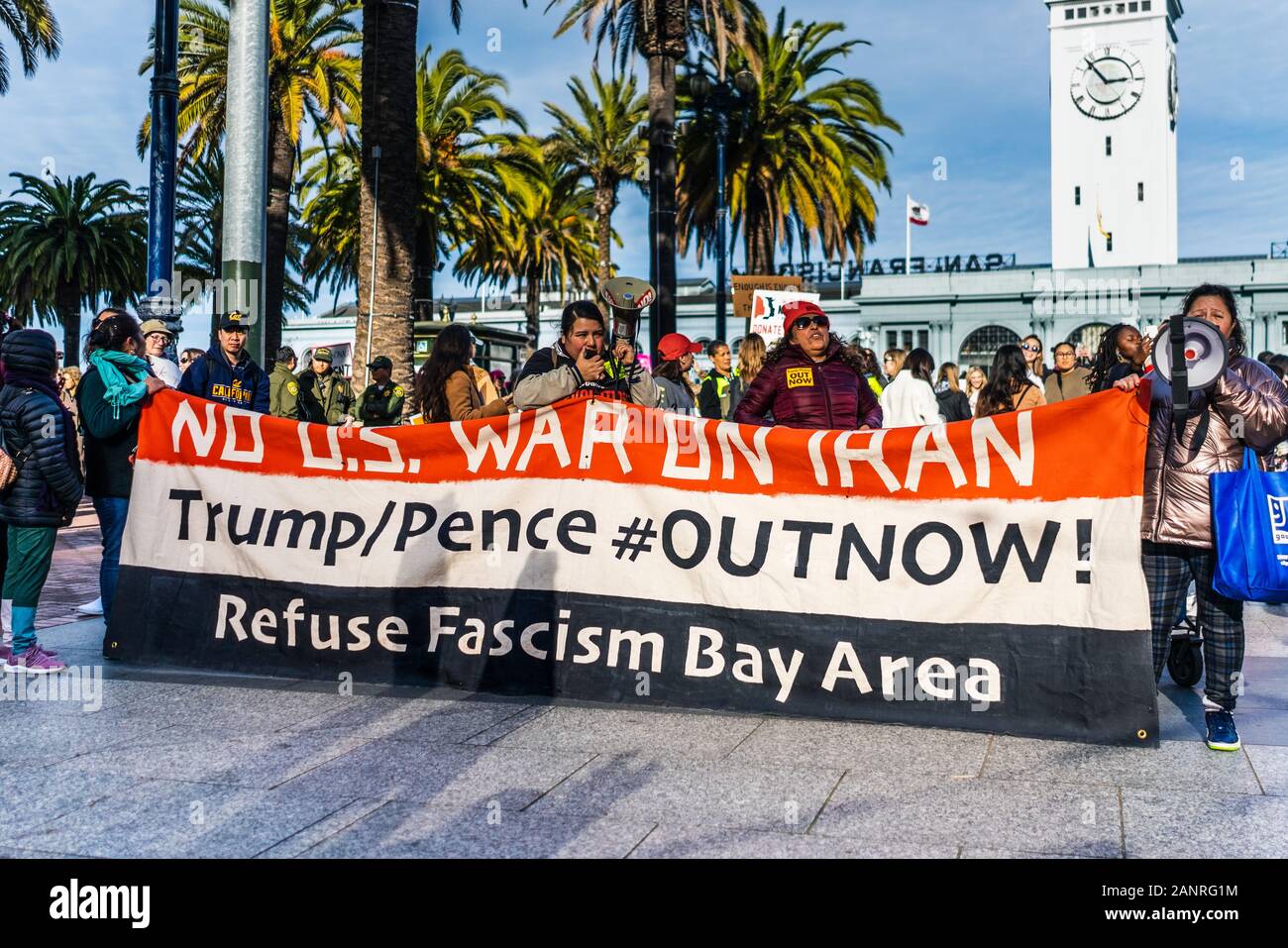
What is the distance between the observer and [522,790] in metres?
4.14

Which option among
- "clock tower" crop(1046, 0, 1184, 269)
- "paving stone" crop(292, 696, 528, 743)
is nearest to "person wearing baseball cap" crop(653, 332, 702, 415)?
"paving stone" crop(292, 696, 528, 743)

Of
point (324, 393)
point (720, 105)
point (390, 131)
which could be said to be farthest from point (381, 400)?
point (720, 105)

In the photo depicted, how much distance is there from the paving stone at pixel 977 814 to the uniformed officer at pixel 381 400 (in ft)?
27.3

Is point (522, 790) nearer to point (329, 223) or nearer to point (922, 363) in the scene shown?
point (922, 363)

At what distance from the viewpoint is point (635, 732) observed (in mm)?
4961

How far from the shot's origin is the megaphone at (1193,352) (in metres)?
4.42

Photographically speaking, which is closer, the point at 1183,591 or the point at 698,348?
the point at 1183,591

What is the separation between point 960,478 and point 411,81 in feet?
30.8

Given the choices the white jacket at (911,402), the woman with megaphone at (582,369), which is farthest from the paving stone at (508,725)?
the white jacket at (911,402)

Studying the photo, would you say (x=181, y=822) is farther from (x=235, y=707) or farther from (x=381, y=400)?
(x=381, y=400)

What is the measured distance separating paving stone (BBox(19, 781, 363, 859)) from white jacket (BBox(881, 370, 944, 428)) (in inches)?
261

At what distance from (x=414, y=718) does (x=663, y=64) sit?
1790cm

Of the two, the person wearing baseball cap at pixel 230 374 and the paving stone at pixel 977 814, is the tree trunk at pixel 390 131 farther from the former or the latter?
the paving stone at pixel 977 814
